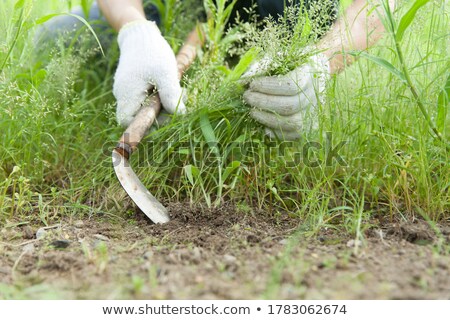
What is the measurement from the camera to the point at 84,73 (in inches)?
93.7

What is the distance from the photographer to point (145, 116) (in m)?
1.78

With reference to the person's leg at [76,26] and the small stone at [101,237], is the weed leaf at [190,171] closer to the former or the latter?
the small stone at [101,237]

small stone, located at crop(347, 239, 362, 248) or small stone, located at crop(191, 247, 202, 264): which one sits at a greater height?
small stone, located at crop(347, 239, 362, 248)

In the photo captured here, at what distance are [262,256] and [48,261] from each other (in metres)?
0.51

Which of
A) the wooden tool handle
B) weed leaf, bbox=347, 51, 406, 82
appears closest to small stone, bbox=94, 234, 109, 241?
the wooden tool handle

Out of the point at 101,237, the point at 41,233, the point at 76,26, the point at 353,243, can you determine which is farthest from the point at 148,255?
the point at 76,26

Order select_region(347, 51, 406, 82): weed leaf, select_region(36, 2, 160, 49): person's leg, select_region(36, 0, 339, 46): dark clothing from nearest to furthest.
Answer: select_region(347, 51, 406, 82): weed leaf
select_region(36, 0, 339, 46): dark clothing
select_region(36, 2, 160, 49): person's leg

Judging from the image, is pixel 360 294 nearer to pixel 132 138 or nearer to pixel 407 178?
pixel 407 178

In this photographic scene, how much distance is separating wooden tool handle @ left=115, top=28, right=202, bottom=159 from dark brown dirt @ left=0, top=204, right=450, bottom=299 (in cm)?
27

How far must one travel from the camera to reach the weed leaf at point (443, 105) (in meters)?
1.49

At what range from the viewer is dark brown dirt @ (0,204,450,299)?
1054 mm

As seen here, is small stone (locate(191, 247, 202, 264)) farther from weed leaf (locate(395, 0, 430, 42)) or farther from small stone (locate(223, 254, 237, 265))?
weed leaf (locate(395, 0, 430, 42))

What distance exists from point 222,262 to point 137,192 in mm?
542

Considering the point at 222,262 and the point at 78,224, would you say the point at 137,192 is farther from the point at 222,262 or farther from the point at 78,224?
the point at 222,262
